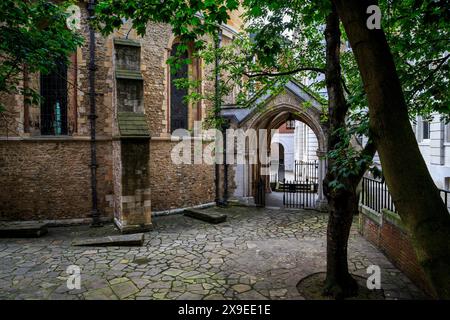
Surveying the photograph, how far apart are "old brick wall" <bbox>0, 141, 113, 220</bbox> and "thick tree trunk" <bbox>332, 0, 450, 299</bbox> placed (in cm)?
1061

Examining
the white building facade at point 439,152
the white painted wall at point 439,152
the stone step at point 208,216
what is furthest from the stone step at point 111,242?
the white painted wall at point 439,152

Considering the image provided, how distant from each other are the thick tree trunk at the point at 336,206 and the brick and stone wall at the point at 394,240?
136 cm

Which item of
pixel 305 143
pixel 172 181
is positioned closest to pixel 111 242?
pixel 172 181

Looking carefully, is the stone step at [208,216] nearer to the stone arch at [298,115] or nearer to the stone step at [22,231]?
the stone arch at [298,115]

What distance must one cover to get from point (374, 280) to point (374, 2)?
17.7 ft

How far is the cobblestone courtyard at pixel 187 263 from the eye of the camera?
5703mm

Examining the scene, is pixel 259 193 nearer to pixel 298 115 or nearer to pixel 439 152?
pixel 298 115

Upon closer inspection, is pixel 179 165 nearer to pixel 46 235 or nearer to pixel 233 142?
pixel 233 142

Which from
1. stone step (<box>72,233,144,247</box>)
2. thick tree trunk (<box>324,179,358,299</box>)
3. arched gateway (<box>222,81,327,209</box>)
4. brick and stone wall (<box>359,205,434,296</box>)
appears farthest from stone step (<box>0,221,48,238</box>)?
brick and stone wall (<box>359,205,434,296</box>)

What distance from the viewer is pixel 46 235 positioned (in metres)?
9.71

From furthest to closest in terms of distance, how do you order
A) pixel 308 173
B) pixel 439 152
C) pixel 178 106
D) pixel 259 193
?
1. pixel 308 173
2. pixel 259 193
3. pixel 178 106
4. pixel 439 152

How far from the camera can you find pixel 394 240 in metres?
7.01

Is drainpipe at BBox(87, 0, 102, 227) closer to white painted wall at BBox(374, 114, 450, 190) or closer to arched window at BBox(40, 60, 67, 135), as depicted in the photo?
arched window at BBox(40, 60, 67, 135)

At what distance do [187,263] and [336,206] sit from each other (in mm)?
3835
